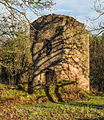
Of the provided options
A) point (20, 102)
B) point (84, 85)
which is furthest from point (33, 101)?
point (84, 85)

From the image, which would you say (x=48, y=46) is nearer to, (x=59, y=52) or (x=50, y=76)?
(x=59, y=52)

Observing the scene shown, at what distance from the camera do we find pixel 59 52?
1338cm

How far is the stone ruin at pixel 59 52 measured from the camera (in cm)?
1325

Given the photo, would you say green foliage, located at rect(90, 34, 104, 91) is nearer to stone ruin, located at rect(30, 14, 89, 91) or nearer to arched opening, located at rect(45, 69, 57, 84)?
stone ruin, located at rect(30, 14, 89, 91)

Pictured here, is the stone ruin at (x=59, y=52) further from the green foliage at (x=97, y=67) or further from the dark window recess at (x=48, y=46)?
the green foliage at (x=97, y=67)

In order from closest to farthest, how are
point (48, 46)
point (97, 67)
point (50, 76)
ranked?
point (50, 76) → point (48, 46) → point (97, 67)

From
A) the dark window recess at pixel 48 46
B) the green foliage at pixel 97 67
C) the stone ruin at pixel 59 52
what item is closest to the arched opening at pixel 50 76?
the stone ruin at pixel 59 52

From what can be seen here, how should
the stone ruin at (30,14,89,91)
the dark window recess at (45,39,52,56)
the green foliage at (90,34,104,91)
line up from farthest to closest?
the green foliage at (90,34,104,91) < the dark window recess at (45,39,52,56) < the stone ruin at (30,14,89,91)

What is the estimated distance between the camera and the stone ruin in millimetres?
13254

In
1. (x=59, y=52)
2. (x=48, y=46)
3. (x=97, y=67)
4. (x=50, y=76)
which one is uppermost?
(x=48, y=46)

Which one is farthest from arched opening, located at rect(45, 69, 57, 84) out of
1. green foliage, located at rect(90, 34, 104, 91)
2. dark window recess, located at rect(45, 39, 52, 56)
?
green foliage, located at rect(90, 34, 104, 91)

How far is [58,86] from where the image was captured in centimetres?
1185

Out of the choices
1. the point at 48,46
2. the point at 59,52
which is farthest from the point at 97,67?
the point at 48,46

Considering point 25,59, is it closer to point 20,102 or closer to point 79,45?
point 79,45
